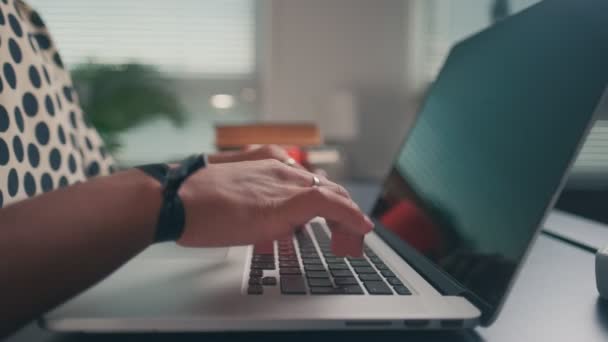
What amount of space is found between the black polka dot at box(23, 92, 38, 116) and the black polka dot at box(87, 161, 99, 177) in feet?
0.59

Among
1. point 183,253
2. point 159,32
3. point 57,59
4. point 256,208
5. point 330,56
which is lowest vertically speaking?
point 183,253

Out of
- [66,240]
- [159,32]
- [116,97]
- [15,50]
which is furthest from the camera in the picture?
[159,32]

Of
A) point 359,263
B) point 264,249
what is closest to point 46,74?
point 264,249

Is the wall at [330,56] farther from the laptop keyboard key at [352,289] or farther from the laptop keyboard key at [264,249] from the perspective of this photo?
the laptop keyboard key at [352,289]

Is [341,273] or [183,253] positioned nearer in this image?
[341,273]

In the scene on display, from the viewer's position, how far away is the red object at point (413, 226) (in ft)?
1.64

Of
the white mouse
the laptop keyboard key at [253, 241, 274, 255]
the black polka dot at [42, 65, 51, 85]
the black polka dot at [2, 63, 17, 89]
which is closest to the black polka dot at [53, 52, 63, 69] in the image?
the black polka dot at [42, 65, 51, 85]

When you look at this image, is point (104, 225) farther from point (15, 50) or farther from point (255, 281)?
point (15, 50)

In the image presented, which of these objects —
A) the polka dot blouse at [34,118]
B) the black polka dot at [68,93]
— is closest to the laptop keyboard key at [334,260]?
the polka dot blouse at [34,118]

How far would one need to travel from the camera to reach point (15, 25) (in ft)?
2.05

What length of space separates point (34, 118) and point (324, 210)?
0.48 meters

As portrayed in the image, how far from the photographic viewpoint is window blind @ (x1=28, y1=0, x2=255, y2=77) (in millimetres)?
2619

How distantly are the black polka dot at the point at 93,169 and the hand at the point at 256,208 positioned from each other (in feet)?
1.63

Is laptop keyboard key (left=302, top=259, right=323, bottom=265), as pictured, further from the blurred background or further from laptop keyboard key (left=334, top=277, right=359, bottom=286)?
the blurred background
